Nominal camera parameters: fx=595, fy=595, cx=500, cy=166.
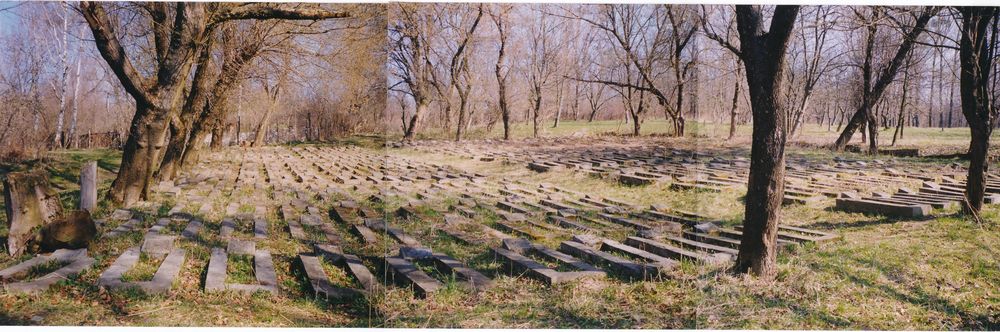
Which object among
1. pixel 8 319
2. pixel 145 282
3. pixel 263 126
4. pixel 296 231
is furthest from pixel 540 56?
pixel 263 126

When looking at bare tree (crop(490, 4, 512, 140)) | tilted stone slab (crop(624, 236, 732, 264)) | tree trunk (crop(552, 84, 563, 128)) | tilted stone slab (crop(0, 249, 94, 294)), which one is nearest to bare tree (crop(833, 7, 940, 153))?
tilted stone slab (crop(624, 236, 732, 264))

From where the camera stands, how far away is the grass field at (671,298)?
9.16 ft

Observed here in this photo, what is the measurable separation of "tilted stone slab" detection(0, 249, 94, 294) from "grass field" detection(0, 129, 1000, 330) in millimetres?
52

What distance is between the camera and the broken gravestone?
3.46m

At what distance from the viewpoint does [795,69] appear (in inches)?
227

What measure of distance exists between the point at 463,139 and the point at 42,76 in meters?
3.28

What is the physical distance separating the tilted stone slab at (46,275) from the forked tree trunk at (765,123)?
11.5ft

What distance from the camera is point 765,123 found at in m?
2.76

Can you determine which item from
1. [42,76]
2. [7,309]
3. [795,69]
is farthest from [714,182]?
[42,76]

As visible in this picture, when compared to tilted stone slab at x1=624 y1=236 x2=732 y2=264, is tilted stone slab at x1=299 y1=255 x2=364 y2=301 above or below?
below

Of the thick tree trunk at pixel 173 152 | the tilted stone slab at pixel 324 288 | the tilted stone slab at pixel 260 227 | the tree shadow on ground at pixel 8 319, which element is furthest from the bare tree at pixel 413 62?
the thick tree trunk at pixel 173 152

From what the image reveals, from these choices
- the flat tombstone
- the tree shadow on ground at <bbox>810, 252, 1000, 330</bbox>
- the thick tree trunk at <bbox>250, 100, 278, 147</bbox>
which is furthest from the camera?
the thick tree trunk at <bbox>250, 100, 278, 147</bbox>

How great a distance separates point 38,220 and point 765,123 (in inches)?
161

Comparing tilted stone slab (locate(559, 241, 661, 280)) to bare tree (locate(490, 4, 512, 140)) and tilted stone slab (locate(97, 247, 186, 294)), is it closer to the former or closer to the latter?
bare tree (locate(490, 4, 512, 140))
